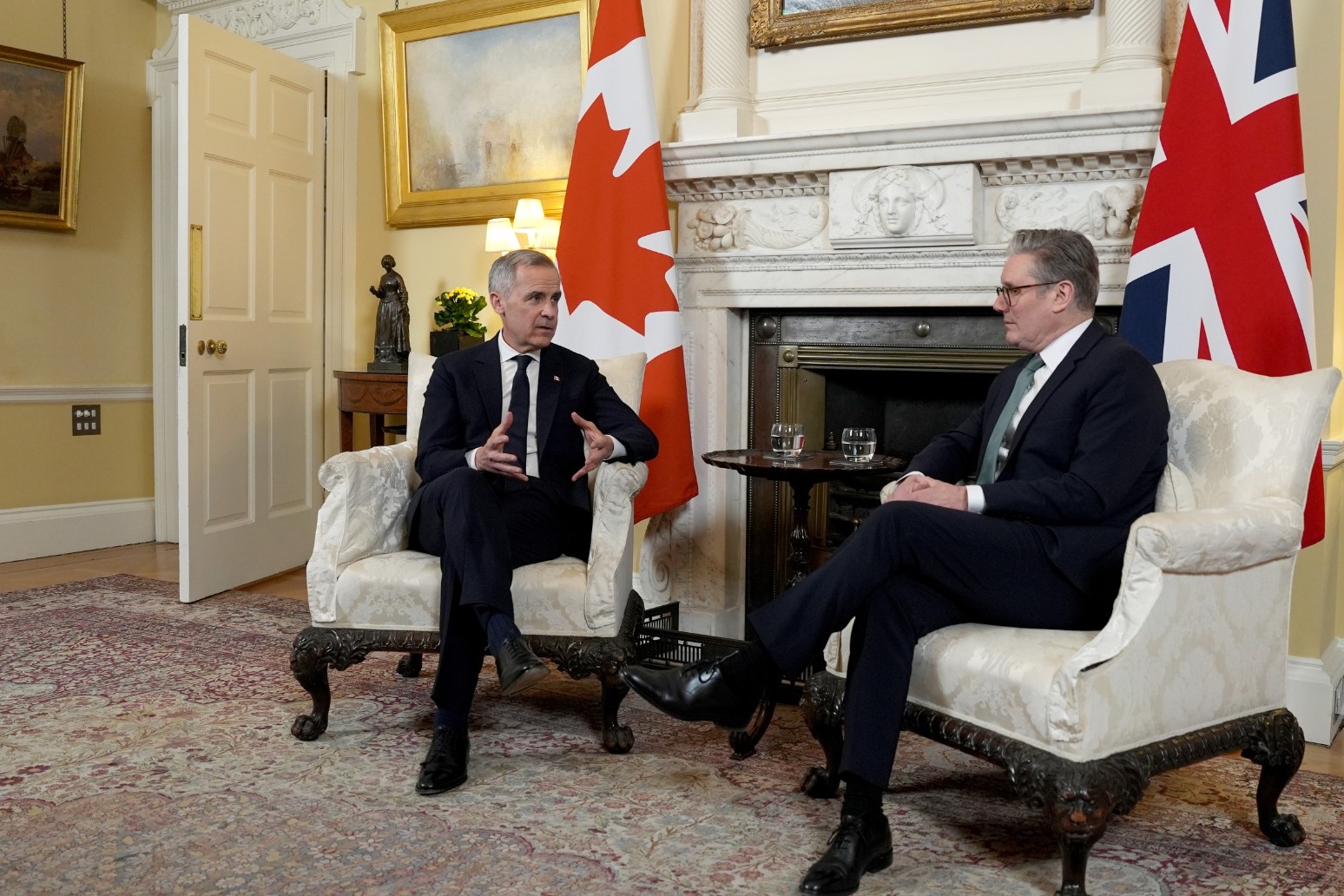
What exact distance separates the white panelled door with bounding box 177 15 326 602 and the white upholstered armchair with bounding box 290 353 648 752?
181cm

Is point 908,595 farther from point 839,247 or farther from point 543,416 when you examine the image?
point 839,247

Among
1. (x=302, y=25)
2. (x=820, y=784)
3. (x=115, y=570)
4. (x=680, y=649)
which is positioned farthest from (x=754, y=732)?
(x=302, y=25)

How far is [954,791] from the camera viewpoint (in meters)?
2.65

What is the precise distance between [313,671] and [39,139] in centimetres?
368

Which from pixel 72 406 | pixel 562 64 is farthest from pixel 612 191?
pixel 72 406

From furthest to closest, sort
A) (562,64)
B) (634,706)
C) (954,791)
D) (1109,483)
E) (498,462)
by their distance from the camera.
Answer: (562,64) → (634,706) → (498,462) → (954,791) → (1109,483)

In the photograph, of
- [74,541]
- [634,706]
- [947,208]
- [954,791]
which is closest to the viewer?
[954,791]

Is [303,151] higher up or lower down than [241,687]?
higher up

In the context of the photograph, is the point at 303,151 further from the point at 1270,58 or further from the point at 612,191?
the point at 1270,58

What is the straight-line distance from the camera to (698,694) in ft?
7.74

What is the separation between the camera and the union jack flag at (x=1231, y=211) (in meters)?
2.98

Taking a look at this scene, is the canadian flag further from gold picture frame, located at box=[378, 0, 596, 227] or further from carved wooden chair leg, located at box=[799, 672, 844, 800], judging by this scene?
carved wooden chair leg, located at box=[799, 672, 844, 800]

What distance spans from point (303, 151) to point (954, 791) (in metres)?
3.88

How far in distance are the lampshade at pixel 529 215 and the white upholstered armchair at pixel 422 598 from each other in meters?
1.64
